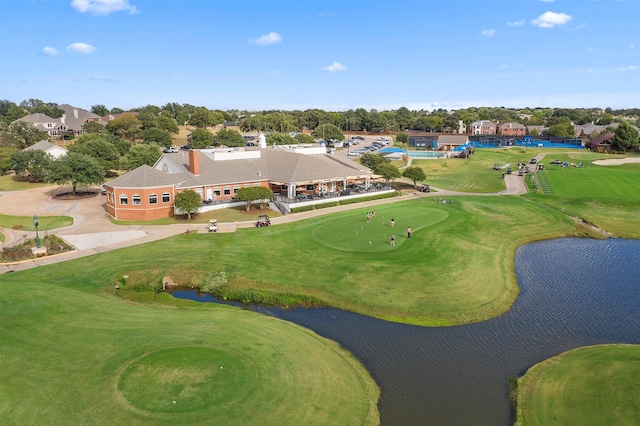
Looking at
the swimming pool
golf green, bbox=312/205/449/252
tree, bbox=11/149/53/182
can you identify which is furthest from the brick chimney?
the swimming pool

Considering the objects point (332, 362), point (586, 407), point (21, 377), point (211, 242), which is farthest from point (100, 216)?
point (586, 407)

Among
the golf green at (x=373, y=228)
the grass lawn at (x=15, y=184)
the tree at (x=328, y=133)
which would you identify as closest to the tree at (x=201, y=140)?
the grass lawn at (x=15, y=184)

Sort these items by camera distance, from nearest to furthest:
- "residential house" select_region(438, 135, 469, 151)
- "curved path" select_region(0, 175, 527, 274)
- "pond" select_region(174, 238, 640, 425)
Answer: "pond" select_region(174, 238, 640, 425) → "curved path" select_region(0, 175, 527, 274) → "residential house" select_region(438, 135, 469, 151)

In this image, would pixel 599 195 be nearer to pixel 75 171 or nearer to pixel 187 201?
pixel 187 201

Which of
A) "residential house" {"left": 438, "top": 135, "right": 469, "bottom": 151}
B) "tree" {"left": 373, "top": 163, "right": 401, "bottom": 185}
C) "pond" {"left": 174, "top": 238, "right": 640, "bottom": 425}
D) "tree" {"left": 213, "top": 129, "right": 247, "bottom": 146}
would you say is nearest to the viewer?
"pond" {"left": 174, "top": 238, "right": 640, "bottom": 425}

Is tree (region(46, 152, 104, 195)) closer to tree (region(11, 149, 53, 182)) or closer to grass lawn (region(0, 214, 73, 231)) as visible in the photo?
grass lawn (region(0, 214, 73, 231))

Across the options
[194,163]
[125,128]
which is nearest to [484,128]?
[125,128]

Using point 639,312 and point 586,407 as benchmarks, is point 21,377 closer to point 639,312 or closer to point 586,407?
point 586,407
